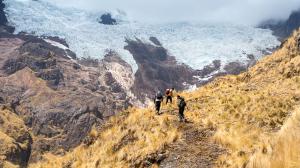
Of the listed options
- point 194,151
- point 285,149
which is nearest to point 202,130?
point 194,151

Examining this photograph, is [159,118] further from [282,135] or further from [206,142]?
[282,135]

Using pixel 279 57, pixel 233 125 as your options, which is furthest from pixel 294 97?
pixel 279 57

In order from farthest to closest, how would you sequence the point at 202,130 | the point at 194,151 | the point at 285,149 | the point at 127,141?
the point at 127,141 < the point at 202,130 < the point at 194,151 < the point at 285,149

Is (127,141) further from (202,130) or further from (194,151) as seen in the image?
(194,151)

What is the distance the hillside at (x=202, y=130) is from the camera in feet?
86.1

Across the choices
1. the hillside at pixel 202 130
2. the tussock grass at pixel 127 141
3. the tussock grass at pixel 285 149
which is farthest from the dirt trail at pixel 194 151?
the tussock grass at pixel 285 149

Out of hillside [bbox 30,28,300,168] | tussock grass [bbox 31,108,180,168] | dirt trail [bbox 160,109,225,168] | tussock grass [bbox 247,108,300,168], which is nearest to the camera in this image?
tussock grass [bbox 247,108,300,168]

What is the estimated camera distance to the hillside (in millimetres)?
26234

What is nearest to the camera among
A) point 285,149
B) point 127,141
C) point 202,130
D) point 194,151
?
point 285,149

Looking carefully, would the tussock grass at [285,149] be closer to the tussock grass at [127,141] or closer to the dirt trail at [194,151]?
the dirt trail at [194,151]

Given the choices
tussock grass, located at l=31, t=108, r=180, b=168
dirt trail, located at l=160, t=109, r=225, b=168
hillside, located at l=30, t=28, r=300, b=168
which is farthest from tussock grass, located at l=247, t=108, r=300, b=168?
tussock grass, located at l=31, t=108, r=180, b=168

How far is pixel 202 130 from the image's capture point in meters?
28.5

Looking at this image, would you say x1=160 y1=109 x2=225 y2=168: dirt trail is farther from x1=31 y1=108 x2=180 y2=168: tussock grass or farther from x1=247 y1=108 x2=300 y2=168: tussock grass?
x1=247 y1=108 x2=300 y2=168: tussock grass

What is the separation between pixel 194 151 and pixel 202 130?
87.4 inches
